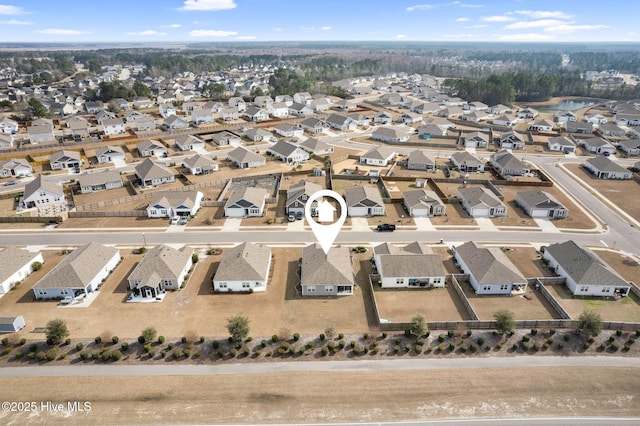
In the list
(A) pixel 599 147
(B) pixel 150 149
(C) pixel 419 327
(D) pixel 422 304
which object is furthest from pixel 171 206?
(A) pixel 599 147

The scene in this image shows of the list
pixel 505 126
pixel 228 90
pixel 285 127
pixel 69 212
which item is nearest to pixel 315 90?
pixel 228 90

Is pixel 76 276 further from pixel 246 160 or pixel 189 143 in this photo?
pixel 189 143

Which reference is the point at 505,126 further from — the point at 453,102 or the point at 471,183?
the point at 471,183

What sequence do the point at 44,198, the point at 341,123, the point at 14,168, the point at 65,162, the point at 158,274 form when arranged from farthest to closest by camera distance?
the point at 341,123, the point at 65,162, the point at 14,168, the point at 44,198, the point at 158,274

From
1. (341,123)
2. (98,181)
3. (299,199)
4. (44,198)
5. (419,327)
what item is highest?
(341,123)

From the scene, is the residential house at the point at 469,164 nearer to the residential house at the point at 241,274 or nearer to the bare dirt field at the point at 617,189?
the bare dirt field at the point at 617,189

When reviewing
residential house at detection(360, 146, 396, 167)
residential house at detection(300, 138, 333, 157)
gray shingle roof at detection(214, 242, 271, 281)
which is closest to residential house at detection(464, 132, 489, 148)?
residential house at detection(360, 146, 396, 167)
